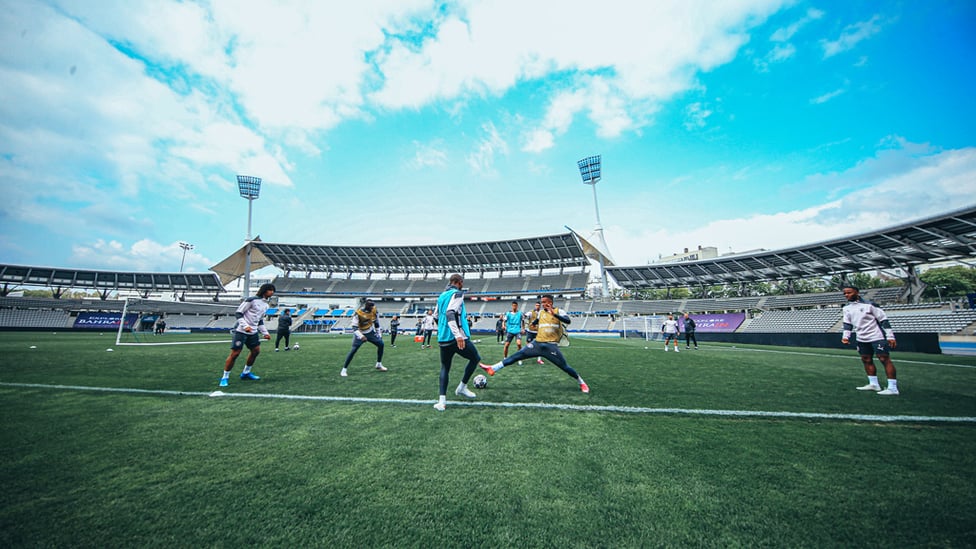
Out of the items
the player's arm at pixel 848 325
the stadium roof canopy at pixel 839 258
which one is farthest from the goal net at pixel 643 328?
the player's arm at pixel 848 325

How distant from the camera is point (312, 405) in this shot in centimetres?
470

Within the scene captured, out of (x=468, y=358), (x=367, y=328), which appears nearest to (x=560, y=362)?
(x=468, y=358)

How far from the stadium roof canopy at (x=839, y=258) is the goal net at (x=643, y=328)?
748cm

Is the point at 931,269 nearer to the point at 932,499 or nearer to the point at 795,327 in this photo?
the point at 795,327

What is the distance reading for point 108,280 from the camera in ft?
150

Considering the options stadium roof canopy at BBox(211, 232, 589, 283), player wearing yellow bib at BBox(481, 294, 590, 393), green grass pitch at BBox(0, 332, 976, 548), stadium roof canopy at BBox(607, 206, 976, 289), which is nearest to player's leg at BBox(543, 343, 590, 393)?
player wearing yellow bib at BBox(481, 294, 590, 393)

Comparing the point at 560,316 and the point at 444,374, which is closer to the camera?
the point at 444,374

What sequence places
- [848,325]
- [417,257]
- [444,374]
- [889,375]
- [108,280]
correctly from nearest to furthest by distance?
[444,374], [889,375], [848,325], [108,280], [417,257]

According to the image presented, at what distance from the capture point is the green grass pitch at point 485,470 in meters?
1.91

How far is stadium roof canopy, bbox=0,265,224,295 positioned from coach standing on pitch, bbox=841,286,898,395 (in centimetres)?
6467

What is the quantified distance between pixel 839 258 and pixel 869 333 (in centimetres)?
3658

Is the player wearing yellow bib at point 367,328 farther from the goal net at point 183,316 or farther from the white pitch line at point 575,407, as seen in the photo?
the goal net at point 183,316

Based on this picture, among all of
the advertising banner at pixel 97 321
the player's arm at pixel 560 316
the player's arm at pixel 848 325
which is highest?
the advertising banner at pixel 97 321

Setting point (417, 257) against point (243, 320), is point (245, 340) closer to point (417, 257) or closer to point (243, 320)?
point (243, 320)
